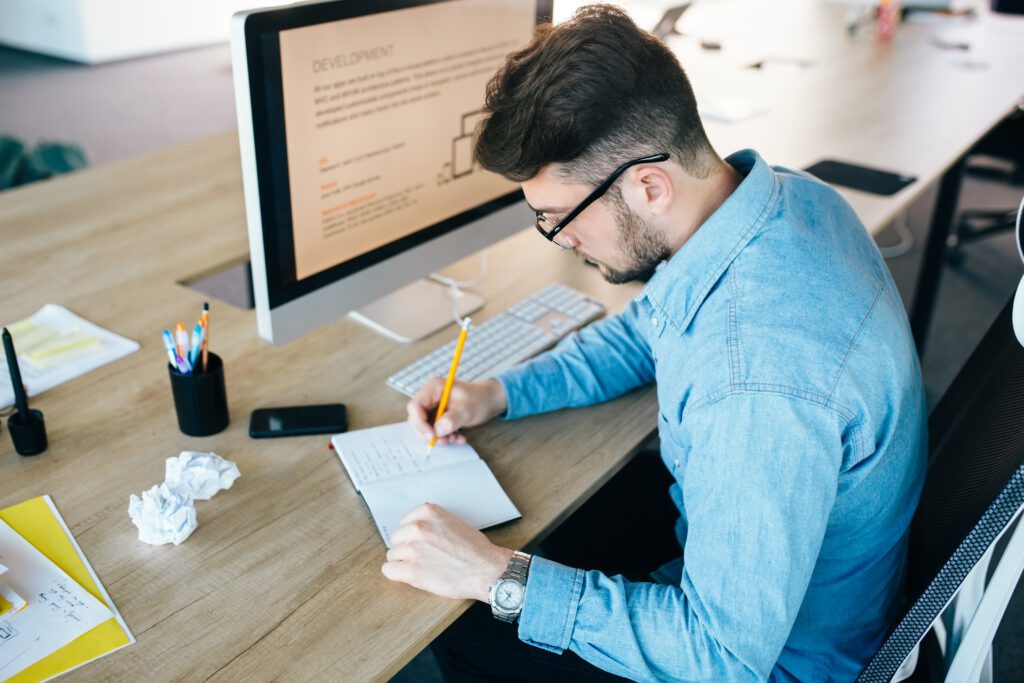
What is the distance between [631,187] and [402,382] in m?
0.49

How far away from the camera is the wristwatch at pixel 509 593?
0.95 metres

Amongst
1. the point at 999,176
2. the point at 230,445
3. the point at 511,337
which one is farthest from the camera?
the point at 999,176

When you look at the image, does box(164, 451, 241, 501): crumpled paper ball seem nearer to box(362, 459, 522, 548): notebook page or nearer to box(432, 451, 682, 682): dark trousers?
box(362, 459, 522, 548): notebook page

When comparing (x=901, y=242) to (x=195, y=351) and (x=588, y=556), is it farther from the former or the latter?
(x=195, y=351)

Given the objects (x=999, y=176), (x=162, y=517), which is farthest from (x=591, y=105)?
(x=999, y=176)

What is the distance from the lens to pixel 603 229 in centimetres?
105

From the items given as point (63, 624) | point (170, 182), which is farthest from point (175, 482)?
point (170, 182)

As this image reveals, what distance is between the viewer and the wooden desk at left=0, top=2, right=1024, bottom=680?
2.98 ft

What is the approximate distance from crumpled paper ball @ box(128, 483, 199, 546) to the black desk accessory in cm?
20

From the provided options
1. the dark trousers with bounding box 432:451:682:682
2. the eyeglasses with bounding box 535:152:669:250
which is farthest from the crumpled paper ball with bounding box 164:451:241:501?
the eyeglasses with bounding box 535:152:669:250

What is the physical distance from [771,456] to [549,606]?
0.96ft

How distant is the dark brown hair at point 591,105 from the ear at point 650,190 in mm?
21

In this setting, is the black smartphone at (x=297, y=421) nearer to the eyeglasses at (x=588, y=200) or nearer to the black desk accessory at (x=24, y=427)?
the black desk accessory at (x=24, y=427)

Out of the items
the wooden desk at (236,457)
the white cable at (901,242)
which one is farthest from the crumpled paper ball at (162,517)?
the white cable at (901,242)
